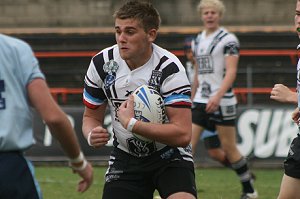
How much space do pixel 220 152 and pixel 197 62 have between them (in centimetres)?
121

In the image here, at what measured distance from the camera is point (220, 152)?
1082cm

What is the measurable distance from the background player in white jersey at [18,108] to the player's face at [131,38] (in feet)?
4.73

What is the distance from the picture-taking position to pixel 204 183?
11516 millimetres

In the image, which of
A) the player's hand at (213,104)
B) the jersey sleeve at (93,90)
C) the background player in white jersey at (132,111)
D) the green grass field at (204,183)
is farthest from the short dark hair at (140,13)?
the green grass field at (204,183)

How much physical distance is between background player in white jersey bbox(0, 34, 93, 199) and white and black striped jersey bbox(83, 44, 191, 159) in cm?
145

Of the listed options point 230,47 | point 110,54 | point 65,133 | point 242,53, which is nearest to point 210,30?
point 230,47

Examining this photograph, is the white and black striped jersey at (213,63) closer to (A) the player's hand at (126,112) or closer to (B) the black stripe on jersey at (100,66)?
(B) the black stripe on jersey at (100,66)

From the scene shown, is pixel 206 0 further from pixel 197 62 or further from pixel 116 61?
pixel 116 61

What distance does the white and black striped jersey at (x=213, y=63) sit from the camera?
10398 mm

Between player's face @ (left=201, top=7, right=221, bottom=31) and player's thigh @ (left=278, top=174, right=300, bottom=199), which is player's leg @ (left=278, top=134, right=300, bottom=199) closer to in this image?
player's thigh @ (left=278, top=174, right=300, bottom=199)

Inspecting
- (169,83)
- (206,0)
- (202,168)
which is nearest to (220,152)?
(206,0)

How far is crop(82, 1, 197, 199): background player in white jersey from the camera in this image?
19.0 feet

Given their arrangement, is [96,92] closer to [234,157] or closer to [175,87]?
[175,87]

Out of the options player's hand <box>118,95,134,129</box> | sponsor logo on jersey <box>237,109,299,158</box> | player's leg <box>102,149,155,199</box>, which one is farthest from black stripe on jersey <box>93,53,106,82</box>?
sponsor logo on jersey <box>237,109,299,158</box>
